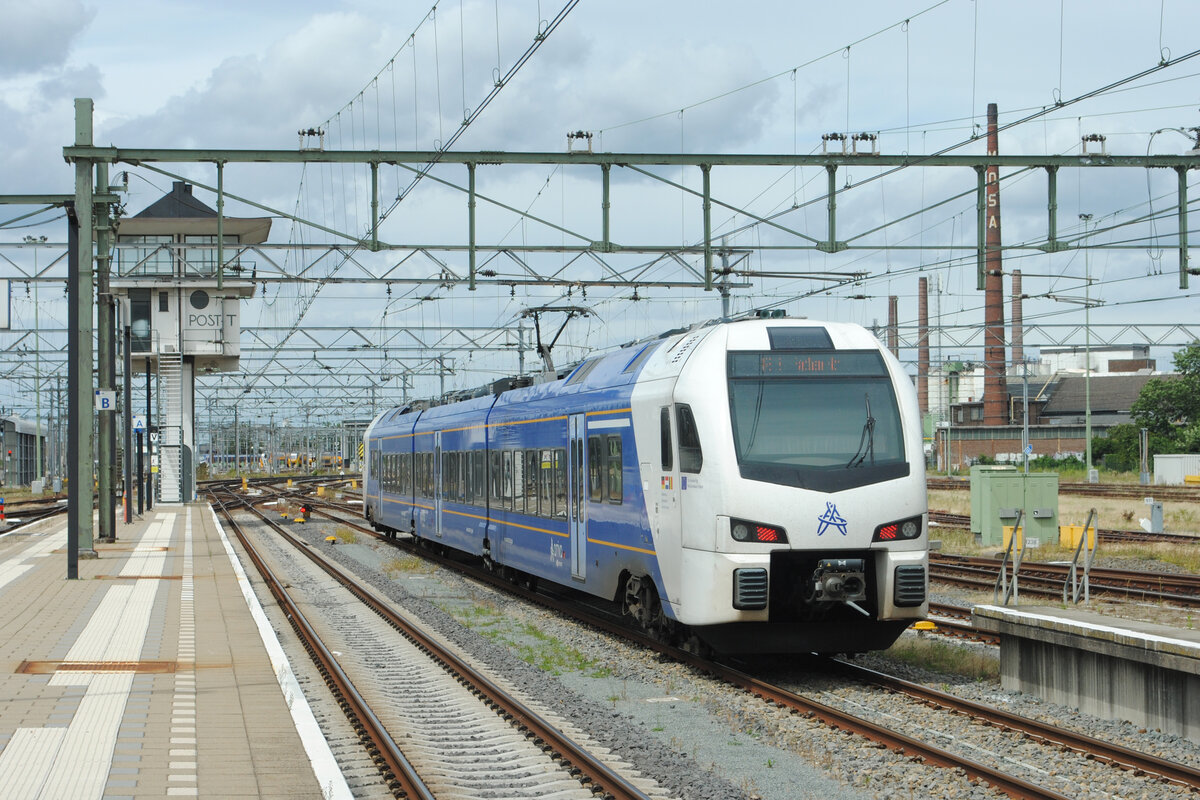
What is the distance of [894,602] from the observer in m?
11.5

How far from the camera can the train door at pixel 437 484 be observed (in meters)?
25.0

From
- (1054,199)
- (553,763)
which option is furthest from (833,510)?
(1054,199)

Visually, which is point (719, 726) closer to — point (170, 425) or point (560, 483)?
point (560, 483)

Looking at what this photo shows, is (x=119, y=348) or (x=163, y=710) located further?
(x=119, y=348)

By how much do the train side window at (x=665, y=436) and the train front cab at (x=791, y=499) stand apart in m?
0.03

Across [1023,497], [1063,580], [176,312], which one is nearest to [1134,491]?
[1023,497]

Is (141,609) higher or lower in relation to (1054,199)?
lower

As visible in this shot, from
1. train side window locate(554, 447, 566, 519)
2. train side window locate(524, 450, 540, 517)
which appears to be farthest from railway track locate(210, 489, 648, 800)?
train side window locate(524, 450, 540, 517)

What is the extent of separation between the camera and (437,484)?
2533cm

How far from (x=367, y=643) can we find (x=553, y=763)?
667cm

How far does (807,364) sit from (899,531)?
172cm

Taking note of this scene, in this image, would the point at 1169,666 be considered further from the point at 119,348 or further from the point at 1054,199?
the point at 119,348

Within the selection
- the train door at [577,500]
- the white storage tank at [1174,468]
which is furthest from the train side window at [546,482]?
the white storage tank at [1174,468]

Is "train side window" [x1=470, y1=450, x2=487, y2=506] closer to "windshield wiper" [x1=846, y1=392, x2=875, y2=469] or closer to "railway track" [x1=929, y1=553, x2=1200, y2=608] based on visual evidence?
"railway track" [x1=929, y1=553, x2=1200, y2=608]
